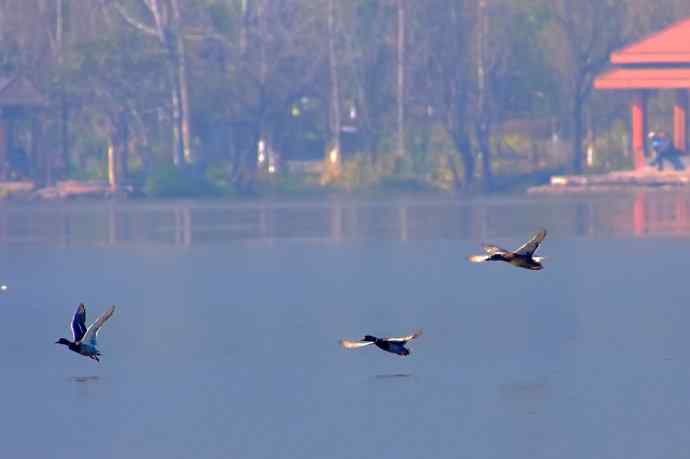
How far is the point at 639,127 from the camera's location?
222ft

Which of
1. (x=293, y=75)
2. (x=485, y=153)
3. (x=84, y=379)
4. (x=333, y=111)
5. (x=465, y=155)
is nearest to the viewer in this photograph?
(x=84, y=379)

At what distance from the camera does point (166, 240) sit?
49125 mm

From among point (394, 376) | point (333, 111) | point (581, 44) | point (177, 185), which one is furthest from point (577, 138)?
point (394, 376)

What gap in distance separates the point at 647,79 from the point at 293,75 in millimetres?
13518

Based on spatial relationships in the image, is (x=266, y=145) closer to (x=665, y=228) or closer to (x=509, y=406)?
(x=665, y=228)

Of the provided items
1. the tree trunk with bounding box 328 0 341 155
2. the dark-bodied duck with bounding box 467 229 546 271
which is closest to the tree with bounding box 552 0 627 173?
the tree trunk with bounding box 328 0 341 155

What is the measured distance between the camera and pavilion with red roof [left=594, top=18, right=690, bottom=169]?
68.2 meters

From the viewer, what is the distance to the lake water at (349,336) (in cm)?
2050

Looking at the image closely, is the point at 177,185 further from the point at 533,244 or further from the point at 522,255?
the point at 533,244

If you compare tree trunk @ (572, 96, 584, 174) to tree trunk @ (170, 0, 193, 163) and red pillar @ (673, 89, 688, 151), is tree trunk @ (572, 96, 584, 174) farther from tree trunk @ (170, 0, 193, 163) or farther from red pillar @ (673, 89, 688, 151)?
tree trunk @ (170, 0, 193, 163)

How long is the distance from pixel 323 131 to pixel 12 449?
195 ft

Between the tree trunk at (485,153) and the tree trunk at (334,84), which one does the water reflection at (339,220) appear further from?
the tree trunk at (334,84)

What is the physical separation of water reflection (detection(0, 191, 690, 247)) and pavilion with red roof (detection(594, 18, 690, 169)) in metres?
3.25

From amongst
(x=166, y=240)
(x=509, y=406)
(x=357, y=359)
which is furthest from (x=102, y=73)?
(x=509, y=406)
